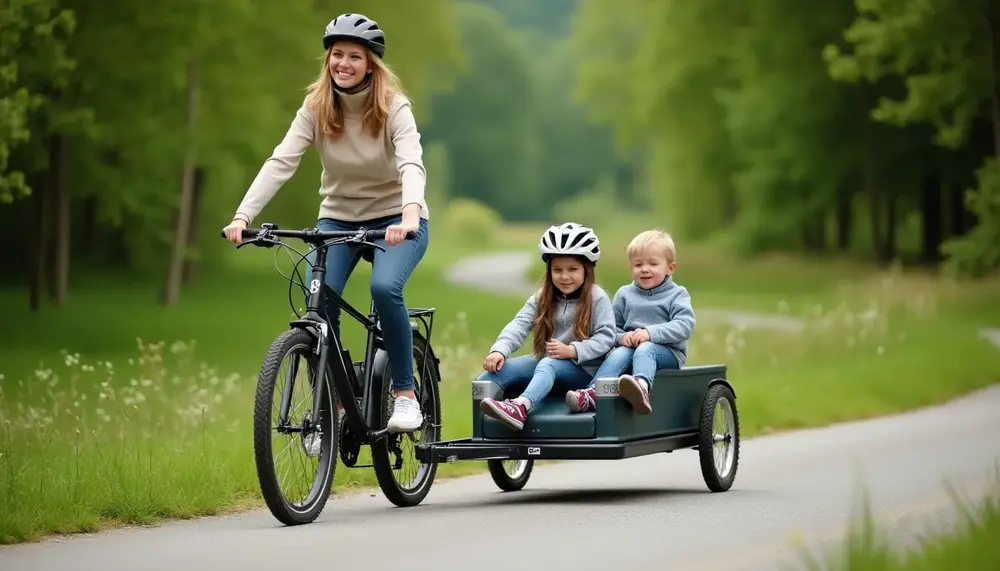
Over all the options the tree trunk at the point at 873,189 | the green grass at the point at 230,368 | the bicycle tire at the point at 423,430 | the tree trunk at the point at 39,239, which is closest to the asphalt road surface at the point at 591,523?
the bicycle tire at the point at 423,430

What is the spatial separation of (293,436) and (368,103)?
5.75 feet

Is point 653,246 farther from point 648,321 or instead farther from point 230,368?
point 230,368

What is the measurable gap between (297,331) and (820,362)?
39.8ft

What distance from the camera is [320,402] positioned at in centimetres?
902

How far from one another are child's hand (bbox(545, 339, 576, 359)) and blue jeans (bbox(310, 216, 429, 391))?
2.89 ft

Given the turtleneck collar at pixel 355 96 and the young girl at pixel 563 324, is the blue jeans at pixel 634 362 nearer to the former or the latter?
the young girl at pixel 563 324

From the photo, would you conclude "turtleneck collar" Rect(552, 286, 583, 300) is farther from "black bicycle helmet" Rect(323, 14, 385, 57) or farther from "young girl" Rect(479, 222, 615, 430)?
"black bicycle helmet" Rect(323, 14, 385, 57)

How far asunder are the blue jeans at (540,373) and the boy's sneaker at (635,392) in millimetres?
411

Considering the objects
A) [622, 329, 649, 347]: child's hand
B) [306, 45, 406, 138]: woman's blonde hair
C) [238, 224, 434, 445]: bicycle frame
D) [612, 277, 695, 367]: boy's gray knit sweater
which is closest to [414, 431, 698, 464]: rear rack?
[238, 224, 434, 445]: bicycle frame

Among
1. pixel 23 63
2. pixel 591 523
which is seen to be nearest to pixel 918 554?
pixel 591 523

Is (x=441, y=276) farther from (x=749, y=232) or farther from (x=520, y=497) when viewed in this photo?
(x=520, y=497)

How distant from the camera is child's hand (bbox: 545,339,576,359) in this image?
33.4 feet

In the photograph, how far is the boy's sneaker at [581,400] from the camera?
10.0 meters

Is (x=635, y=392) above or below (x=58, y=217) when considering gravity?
below
